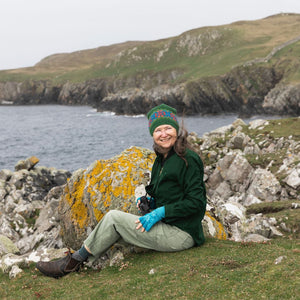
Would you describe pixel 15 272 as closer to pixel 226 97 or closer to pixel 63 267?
pixel 63 267

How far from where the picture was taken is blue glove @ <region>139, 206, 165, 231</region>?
26.3ft

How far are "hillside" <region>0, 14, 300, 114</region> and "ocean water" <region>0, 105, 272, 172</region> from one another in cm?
1284

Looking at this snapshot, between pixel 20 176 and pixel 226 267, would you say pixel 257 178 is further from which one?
pixel 20 176

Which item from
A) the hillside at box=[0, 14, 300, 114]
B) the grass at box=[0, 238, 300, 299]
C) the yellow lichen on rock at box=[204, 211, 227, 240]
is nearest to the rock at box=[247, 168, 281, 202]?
the yellow lichen on rock at box=[204, 211, 227, 240]

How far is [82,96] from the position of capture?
16875 centimetres

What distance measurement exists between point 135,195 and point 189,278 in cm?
473

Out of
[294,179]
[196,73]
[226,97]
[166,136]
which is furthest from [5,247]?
[196,73]

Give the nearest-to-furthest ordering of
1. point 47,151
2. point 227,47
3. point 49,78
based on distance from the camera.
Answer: point 47,151
point 227,47
point 49,78

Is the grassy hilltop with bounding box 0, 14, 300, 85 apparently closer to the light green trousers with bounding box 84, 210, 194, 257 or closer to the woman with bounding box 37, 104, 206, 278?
the woman with bounding box 37, 104, 206, 278

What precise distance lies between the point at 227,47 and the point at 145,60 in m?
43.6

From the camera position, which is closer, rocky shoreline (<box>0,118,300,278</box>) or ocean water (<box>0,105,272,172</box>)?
rocky shoreline (<box>0,118,300,278</box>)

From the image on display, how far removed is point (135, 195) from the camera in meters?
11.3

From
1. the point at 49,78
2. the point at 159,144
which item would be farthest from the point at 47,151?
the point at 49,78

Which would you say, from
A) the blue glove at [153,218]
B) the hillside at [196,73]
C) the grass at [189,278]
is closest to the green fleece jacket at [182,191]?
the blue glove at [153,218]
